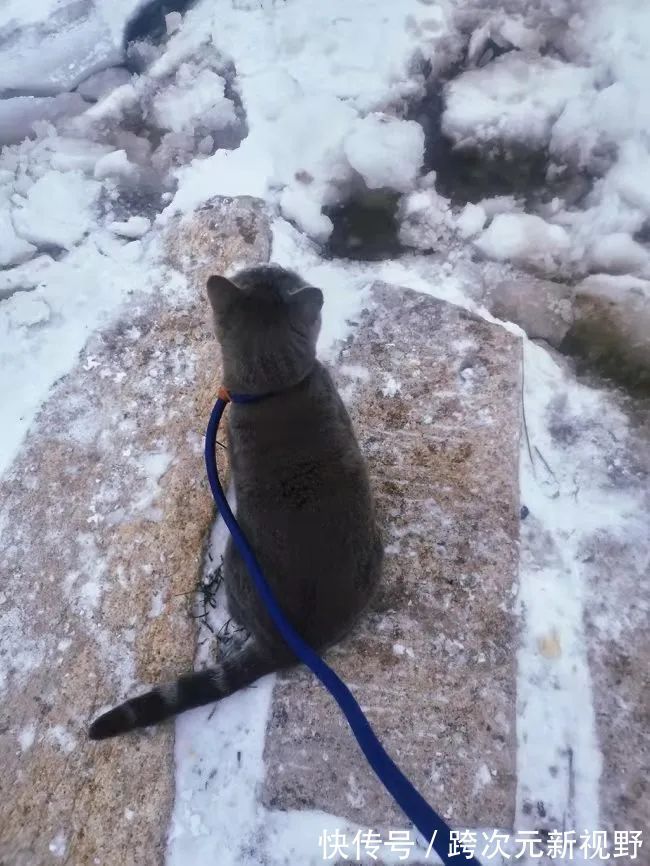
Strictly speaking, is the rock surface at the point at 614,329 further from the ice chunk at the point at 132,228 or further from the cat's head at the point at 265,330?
the ice chunk at the point at 132,228

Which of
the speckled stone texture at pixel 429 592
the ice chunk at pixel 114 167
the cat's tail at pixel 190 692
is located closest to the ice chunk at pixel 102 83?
the ice chunk at pixel 114 167

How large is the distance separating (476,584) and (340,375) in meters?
1.11

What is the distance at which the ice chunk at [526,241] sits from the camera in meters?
3.30

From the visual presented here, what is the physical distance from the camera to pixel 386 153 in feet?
11.7

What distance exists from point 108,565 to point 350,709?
1.27 m

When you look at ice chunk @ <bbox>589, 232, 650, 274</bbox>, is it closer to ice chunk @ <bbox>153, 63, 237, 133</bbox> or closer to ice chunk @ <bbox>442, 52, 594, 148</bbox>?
ice chunk @ <bbox>442, 52, 594, 148</bbox>

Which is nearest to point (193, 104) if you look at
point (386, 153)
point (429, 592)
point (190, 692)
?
point (386, 153)

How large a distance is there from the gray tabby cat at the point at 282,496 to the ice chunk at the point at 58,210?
1736 mm

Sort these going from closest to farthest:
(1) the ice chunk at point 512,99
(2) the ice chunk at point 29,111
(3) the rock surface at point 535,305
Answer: (3) the rock surface at point 535,305 < (1) the ice chunk at point 512,99 < (2) the ice chunk at point 29,111

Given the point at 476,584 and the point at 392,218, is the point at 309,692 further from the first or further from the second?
the point at 392,218

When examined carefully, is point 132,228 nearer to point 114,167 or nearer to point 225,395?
point 114,167

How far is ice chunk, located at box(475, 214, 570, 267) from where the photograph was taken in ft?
10.8

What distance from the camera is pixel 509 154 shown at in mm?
3672

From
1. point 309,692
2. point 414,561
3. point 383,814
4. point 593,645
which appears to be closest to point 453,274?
point 414,561
